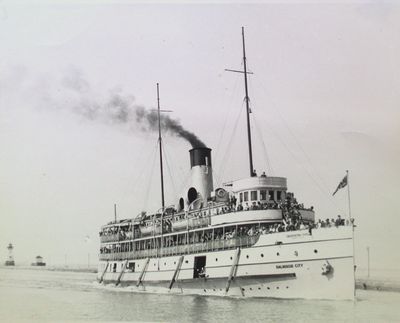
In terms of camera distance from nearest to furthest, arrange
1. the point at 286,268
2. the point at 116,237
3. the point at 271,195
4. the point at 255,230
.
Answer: the point at 286,268 → the point at 255,230 → the point at 271,195 → the point at 116,237

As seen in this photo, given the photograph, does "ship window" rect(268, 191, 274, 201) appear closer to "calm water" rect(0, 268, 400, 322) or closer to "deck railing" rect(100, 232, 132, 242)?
"calm water" rect(0, 268, 400, 322)

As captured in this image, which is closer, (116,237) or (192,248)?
(192,248)

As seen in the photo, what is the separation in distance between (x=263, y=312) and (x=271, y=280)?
2761 mm

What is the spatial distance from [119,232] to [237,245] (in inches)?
485

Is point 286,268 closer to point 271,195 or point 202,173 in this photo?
point 271,195

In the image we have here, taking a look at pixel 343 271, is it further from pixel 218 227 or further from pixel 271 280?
pixel 218 227

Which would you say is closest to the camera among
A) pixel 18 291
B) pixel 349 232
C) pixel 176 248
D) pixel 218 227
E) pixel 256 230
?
pixel 349 232

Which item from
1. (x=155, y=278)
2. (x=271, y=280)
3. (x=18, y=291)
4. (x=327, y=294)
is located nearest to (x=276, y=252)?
(x=271, y=280)

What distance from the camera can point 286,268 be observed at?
20828mm

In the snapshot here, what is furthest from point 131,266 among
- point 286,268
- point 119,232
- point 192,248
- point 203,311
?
point 286,268

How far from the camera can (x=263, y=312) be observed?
61.1 ft

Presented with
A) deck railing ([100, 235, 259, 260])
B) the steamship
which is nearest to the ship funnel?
the steamship

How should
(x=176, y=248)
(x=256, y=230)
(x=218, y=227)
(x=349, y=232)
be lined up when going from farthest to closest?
1. (x=176, y=248)
2. (x=218, y=227)
3. (x=256, y=230)
4. (x=349, y=232)

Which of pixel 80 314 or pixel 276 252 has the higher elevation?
pixel 276 252
